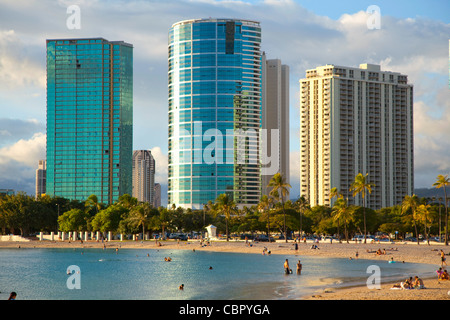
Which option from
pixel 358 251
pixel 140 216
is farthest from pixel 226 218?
pixel 358 251

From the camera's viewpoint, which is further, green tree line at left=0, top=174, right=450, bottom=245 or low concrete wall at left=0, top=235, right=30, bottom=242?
low concrete wall at left=0, top=235, right=30, bottom=242

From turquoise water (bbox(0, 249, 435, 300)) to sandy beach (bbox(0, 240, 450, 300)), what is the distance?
12.3 feet

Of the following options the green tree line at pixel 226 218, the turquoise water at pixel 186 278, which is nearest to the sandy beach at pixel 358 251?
the turquoise water at pixel 186 278

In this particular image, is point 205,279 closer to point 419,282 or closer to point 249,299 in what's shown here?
point 249,299

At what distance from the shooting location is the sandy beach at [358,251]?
151 ft

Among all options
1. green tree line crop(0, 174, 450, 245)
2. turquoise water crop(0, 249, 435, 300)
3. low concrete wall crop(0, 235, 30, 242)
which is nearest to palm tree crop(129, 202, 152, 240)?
green tree line crop(0, 174, 450, 245)

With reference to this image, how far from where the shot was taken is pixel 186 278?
2758 inches

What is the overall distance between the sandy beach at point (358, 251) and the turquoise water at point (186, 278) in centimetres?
374

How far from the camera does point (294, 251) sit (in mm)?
109125

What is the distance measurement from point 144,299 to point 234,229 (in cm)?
11870

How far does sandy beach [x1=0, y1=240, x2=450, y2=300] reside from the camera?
46062 mm

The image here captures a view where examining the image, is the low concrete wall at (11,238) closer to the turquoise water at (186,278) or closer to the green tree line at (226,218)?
the green tree line at (226,218)

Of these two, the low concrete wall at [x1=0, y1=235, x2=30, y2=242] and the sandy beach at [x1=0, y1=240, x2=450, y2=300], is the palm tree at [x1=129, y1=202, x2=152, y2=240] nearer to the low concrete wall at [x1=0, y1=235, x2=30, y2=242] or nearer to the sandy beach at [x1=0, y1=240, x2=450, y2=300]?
the sandy beach at [x1=0, y1=240, x2=450, y2=300]
